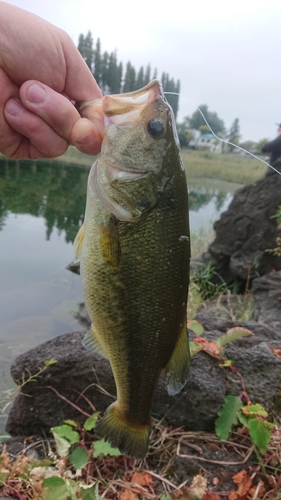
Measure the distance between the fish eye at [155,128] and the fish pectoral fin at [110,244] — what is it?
0.39m

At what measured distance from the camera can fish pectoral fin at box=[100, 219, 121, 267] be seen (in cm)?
151

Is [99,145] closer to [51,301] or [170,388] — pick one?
[170,388]

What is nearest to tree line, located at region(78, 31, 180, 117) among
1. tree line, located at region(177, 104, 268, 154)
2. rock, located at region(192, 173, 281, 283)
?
tree line, located at region(177, 104, 268, 154)

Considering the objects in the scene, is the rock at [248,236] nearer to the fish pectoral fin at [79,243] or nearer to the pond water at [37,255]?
the pond water at [37,255]

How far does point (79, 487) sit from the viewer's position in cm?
212

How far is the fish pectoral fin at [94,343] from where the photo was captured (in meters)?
1.69

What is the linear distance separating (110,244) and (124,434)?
863 millimetres

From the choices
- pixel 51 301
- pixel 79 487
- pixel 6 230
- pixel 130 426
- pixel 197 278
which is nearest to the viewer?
pixel 130 426

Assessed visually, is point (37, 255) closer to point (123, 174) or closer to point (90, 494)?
point (90, 494)

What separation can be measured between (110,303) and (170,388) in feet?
1.42

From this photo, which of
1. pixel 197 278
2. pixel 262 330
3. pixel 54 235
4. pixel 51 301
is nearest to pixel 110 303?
pixel 262 330

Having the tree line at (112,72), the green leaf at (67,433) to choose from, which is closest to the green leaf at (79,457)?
the green leaf at (67,433)

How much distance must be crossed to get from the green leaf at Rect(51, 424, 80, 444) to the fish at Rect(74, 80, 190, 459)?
1.13m

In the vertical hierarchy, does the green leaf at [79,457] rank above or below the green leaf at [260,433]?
below
